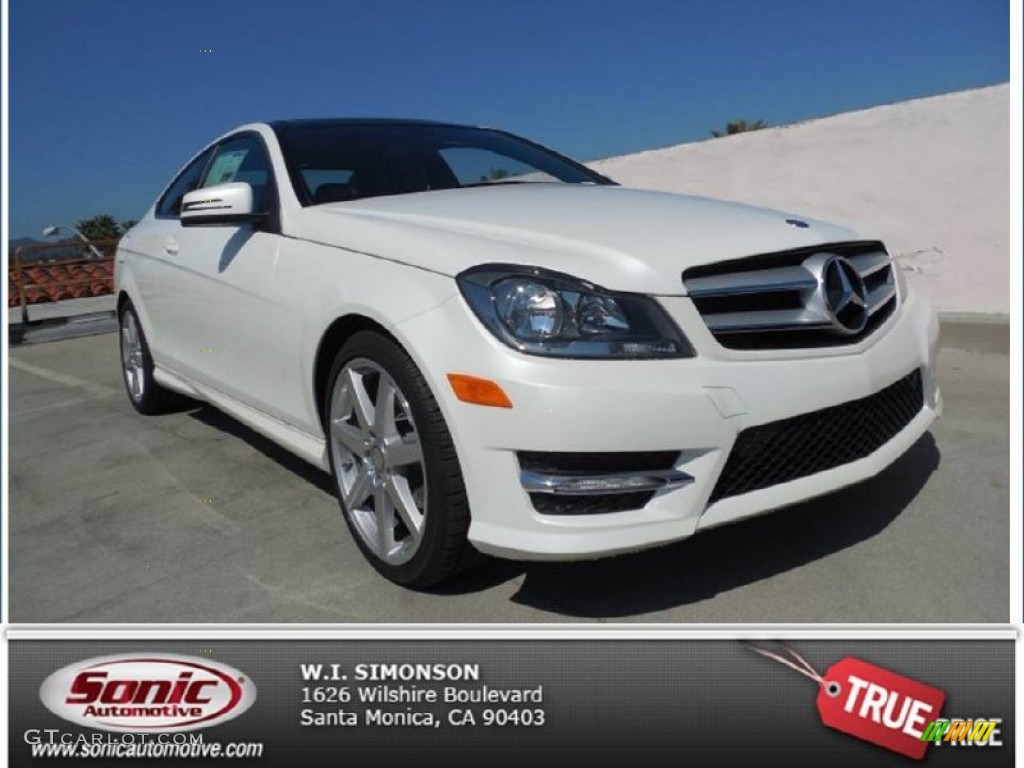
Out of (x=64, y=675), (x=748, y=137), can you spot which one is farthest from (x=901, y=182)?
(x=64, y=675)

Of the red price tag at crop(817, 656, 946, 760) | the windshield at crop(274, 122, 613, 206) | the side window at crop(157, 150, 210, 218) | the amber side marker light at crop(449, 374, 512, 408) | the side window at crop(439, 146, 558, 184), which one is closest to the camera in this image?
the red price tag at crop(817, 656, 946, 760)

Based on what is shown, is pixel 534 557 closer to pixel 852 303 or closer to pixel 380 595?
pixel 380 595

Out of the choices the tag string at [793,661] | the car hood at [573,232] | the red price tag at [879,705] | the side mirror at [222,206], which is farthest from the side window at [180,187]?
the red price tag at [879,705]

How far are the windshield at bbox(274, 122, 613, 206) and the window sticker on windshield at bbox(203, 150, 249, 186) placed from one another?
0.32 m

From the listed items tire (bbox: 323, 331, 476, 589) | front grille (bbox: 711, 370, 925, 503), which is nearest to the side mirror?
tire (bbox: 323, 331, 476, 589)

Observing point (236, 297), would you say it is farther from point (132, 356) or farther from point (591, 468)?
point (132, 356)

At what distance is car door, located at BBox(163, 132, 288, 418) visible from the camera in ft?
9.80

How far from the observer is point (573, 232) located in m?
2.28

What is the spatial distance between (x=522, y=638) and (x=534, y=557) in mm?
198

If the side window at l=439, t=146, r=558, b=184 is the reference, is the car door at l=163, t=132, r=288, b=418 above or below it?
below

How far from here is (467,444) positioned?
2104 mm

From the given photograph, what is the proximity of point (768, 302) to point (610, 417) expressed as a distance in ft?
1.86

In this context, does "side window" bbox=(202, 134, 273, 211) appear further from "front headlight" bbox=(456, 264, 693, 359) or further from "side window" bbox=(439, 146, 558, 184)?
"front headlight" bbox=(456, 264, 693, 359)

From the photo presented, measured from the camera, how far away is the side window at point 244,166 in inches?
127
